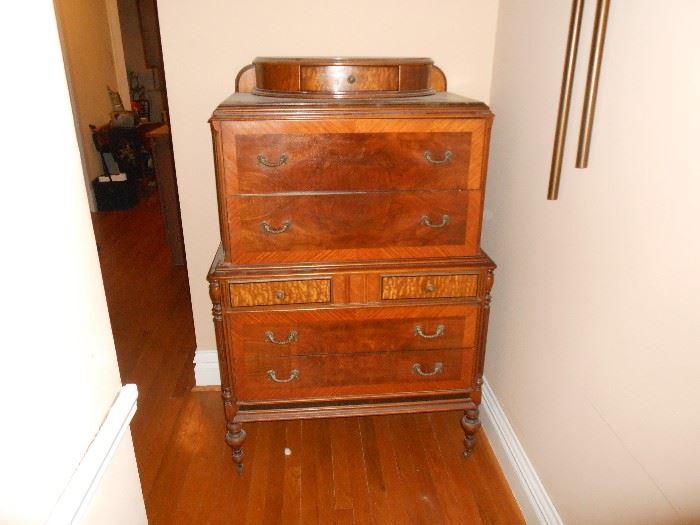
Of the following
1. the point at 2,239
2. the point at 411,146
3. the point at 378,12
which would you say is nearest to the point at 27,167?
the point at 2,239

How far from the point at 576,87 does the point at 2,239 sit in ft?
4.62

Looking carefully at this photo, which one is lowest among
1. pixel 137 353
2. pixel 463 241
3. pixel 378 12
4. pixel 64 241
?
pixel 137 353

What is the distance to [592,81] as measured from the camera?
4.39ft

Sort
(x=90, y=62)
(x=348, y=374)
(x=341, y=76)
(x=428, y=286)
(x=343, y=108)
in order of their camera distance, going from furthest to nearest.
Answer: (x=90, y=62) → (x=348, y=374) → (x=428, y=286) → (x=341, y=76) → (x=343, y=108)

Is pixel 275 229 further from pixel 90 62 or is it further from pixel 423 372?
pixel 90 62

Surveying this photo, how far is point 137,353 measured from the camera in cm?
293

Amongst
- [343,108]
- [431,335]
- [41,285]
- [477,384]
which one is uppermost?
[343,108]

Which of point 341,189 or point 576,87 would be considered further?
point 341,189

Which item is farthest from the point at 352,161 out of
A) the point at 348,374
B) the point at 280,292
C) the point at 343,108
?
the point at 348,374

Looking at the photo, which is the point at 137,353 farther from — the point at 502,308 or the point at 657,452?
the point at 657,452

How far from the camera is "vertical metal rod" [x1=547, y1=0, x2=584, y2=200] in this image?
1.41 metres

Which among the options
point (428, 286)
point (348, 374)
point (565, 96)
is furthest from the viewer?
point (348, 374)

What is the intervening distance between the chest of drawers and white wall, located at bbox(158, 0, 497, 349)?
0.16 m

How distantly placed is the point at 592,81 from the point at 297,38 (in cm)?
114
